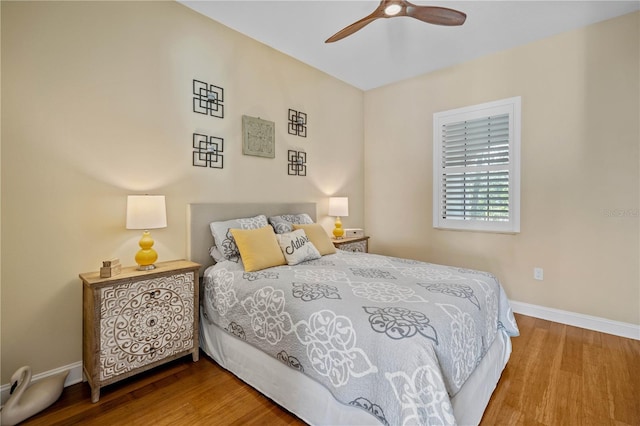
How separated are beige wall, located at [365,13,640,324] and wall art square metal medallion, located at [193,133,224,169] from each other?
2.62m

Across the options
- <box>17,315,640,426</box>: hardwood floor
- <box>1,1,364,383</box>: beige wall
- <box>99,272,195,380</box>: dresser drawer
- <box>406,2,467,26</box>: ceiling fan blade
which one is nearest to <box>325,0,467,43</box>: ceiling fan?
<box>406,2,467,26</box>: ceiling fan blade

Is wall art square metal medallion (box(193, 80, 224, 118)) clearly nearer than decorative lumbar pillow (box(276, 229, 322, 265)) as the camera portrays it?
No

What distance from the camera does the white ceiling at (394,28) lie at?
2.59 metres

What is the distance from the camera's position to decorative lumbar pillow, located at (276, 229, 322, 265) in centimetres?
257

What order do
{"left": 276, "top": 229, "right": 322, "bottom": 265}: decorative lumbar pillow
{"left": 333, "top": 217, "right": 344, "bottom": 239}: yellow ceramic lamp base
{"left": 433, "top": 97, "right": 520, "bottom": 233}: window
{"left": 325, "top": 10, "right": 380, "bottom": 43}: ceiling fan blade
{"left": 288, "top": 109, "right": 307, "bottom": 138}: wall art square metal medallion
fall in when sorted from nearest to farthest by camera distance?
{"left": 325, "top": 10, "right": 380, "bottom": 43}: ceiling fan blade
{"left": 276, "top": 229, "right": 322, "bottom": 265}: decorative lumbar pillow
{"left": 433, "top": 97, "right": 520, "bottom": 233}: window
{"left": 288, "top": 109, "right": 307, "bottom": 138}: wall art square metal medallion
{"left": 333, "top": 217, "right": 344, "bottom": 239}: yellow ceramic lamp base

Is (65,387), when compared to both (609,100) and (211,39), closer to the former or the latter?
(211,39)

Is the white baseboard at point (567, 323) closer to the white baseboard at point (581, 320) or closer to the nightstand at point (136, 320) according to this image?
the white baseboard at point (581, 320)

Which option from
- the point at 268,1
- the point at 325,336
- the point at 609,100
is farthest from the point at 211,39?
the point at 609,100

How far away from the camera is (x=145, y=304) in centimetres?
200

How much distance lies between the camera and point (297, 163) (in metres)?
3.61

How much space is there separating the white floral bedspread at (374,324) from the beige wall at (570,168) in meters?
1.37

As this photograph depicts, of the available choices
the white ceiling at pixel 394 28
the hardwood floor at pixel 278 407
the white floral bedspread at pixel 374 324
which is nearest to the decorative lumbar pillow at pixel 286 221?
the white floral bedspread at pixel 374 324

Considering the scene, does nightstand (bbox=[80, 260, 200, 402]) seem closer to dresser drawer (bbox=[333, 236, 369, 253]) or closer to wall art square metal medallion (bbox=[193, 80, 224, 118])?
wall art square metal medallion (bbox=[193, 80, 224, 118])

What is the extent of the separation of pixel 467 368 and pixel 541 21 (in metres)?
3.17
